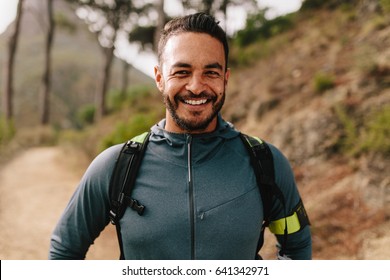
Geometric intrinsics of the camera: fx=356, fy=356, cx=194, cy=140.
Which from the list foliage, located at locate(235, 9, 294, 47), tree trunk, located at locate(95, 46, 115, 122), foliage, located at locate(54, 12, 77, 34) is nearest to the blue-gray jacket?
foliage, located at locate(235, 9, 294, 47)

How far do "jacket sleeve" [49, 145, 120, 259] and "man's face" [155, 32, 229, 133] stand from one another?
42 cm

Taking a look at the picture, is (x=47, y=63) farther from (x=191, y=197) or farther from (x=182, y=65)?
(x=191, y=197)

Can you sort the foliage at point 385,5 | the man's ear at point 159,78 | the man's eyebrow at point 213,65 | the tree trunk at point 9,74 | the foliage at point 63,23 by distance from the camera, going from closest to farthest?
the man's eyebrow at point 213,65 → the man's ear at point 159,78 → the foliage at point 385,5 → the tree trunk at point 9,74 → the foliage at point 63,23

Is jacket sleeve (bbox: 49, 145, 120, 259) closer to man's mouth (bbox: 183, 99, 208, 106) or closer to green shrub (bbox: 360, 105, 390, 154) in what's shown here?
man's mouth (bbox: 183, 99, 208, 106)

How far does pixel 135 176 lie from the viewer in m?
1.71

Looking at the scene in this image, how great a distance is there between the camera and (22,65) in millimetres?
75750

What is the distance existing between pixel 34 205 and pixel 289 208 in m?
6.24

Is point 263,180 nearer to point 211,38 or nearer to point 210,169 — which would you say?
point 210,169

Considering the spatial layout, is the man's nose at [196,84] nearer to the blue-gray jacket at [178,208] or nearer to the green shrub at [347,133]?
the blue-gray jacket at [178,208]

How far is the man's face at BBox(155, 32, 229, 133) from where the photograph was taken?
5.69 ft

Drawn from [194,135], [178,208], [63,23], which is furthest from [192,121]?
[63,23]

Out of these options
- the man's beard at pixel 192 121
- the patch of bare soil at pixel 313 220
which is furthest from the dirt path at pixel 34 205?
the man's beard at pixel 192 121

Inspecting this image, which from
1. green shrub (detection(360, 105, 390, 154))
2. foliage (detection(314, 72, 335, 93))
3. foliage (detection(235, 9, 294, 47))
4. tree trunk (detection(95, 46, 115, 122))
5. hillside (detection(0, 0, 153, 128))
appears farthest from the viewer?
hillside (detection(0, 0, 153, 128))

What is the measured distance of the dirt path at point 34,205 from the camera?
5.13m
